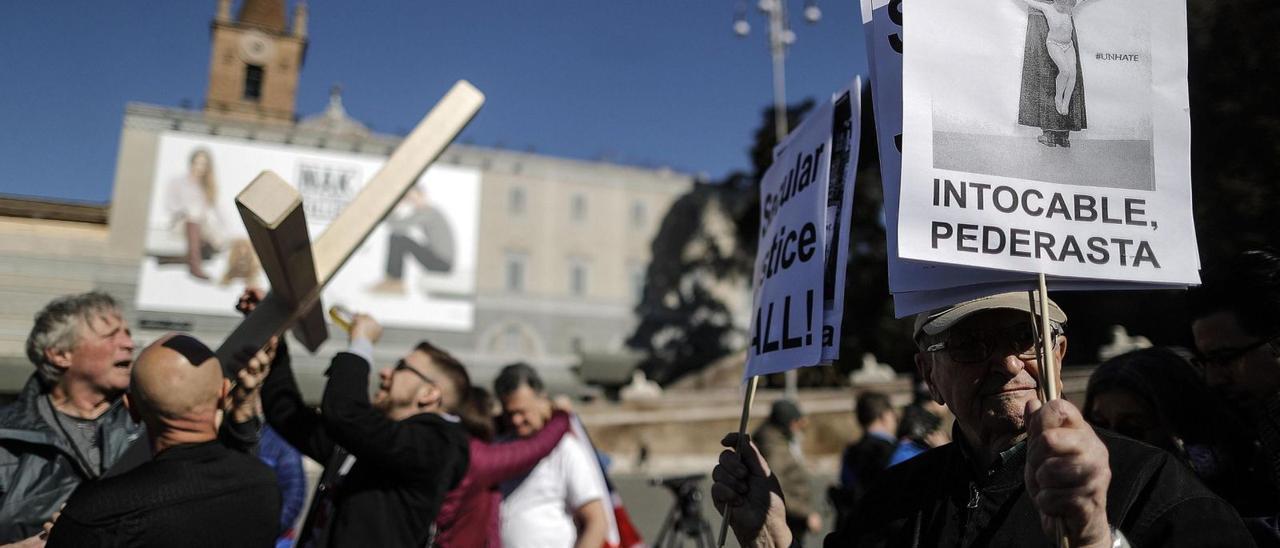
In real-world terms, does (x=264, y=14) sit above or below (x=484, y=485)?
above

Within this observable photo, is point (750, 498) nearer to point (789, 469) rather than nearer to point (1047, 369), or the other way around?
point (1047, 369)

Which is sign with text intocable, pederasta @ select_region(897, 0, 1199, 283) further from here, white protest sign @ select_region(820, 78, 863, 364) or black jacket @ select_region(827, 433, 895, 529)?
black jacket @ select_region(827, 433, 895, 529)

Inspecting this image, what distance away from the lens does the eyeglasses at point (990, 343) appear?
173 centimetres

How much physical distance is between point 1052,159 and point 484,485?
2446mm

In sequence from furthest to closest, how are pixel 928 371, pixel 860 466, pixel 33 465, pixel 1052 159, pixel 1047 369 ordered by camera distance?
pixel 860 466
pixel 33 465
pixel 928 371
pixel 1052 159
pixel 1047 369

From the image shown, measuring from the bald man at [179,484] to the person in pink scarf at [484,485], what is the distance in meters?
0.89

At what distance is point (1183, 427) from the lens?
2465mm

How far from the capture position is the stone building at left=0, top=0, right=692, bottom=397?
3819cm

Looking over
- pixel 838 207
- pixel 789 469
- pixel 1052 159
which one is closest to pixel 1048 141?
pixel 1052 159

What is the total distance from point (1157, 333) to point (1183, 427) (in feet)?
2.12

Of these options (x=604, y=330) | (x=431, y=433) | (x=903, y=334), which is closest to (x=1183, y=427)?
(x=431, y=433)

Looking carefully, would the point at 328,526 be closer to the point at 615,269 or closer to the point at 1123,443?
the point at 1123,443

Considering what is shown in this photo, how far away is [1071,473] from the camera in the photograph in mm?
1295

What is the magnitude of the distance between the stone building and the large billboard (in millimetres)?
105
